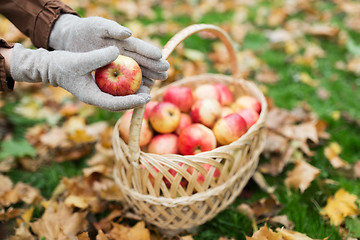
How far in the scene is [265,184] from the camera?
1612 mm

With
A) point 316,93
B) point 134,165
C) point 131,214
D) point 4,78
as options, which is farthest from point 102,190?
point 316,93

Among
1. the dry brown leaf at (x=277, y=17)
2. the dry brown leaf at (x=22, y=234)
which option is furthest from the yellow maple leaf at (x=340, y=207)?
the dry brown leaf at (x=277, y=17)

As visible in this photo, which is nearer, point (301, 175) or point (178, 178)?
point (178, 178)

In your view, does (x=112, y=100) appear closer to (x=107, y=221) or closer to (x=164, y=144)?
(x=164, y=144)

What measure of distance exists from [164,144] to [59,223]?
0.61 meters

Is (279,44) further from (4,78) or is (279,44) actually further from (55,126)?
(4,78)

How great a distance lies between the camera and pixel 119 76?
1096mm

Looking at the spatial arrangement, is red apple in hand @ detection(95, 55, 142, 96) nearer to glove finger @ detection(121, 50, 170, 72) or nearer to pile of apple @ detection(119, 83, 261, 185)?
glove finger @ detection(121, 50, 170, 72)

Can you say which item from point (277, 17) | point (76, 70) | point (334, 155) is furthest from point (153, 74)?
point (277, 17)

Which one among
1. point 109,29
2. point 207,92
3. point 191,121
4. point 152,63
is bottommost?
point 191,121

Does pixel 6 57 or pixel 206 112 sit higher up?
pixel 6 57

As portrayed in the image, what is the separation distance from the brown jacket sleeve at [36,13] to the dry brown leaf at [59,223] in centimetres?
83

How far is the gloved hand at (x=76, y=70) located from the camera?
3.34 feet

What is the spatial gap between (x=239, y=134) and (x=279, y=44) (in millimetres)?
1892
